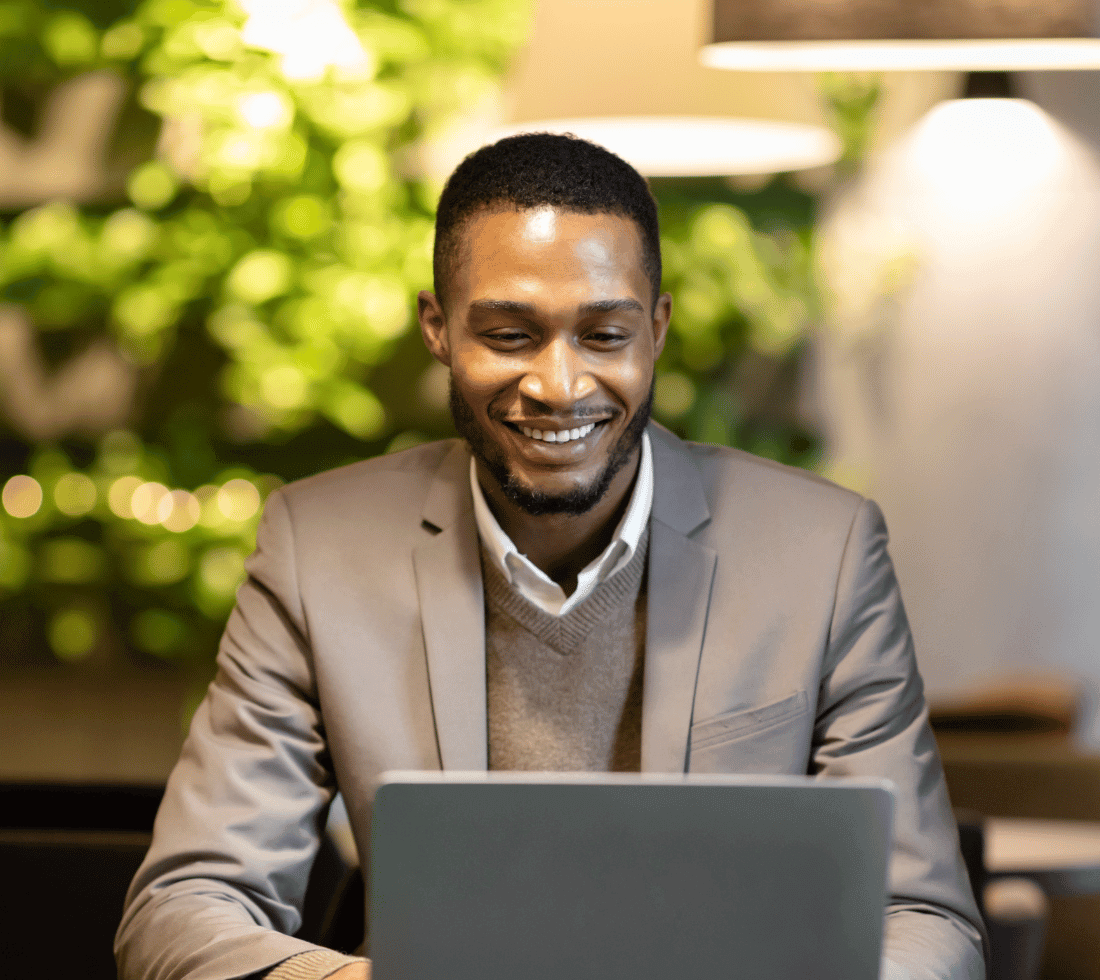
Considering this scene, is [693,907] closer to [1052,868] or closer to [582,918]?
[582,918]

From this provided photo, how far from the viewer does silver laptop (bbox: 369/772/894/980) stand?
88 cm

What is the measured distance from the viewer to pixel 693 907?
2.90ft

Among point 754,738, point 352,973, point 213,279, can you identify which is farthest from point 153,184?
point 352,973

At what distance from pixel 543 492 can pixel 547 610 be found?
6.6 inches

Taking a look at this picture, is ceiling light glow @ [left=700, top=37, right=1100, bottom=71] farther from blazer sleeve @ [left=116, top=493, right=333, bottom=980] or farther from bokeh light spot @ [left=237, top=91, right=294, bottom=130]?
bokeh light spot @ [left=237, top=91, right=294, bottom=130]

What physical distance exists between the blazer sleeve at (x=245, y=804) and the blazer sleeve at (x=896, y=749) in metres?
0.65

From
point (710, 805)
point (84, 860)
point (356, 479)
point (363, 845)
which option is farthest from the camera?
point (84, 860)

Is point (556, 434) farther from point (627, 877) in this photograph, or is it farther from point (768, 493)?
point (627, 877)

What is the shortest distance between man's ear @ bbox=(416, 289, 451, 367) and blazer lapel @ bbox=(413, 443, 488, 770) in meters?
0.19

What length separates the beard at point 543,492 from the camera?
155 centimetres

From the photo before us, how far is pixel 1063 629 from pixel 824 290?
2.93 feet

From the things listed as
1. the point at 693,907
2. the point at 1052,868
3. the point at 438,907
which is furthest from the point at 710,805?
the point at 1052,868

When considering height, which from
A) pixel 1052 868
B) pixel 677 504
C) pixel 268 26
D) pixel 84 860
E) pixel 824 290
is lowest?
pixel 1052 868

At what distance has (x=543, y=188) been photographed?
1488 millimetres
